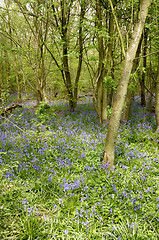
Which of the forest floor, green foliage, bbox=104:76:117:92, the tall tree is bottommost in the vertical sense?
the forest floor

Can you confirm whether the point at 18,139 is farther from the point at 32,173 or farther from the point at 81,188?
the point at 81,188

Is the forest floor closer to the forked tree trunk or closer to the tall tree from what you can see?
the forked tree trunk

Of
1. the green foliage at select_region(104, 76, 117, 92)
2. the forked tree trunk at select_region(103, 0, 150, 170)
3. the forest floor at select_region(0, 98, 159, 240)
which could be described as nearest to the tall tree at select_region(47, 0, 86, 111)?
the green foliage at select_region(104, 76, 117, 92)

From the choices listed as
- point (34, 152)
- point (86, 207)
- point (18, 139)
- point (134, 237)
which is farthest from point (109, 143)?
point (18, 139)

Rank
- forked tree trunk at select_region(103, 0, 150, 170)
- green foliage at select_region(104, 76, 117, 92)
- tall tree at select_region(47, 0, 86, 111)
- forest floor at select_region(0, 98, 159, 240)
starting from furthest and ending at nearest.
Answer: tall tree at select_region(47, 0, 86, 111) → green foliage at select_region(104, 76, 117, 92) → forked tree trunk at select_region(103, 0, 150, 170) → forest floor at select_region(0, 98, 159, 240)

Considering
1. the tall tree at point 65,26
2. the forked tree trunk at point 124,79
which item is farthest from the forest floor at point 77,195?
the tall tree at point 65,26

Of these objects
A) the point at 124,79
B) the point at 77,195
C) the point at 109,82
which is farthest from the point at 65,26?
the point at 77,195

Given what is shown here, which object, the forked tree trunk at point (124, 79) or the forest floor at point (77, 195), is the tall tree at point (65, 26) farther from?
the forest floor at point (77, 195)

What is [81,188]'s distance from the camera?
3.55 m

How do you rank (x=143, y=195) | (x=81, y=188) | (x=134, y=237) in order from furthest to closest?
(x=81, y=188) → (x=143, y=195) → (x=134, y=237)

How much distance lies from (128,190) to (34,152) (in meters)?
2.85

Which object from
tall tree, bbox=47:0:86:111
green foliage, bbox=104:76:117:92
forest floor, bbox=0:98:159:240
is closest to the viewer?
forest floor, bbox=0:98:159:240

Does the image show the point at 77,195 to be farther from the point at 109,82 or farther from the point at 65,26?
the point at 65,26

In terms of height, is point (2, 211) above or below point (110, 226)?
above
